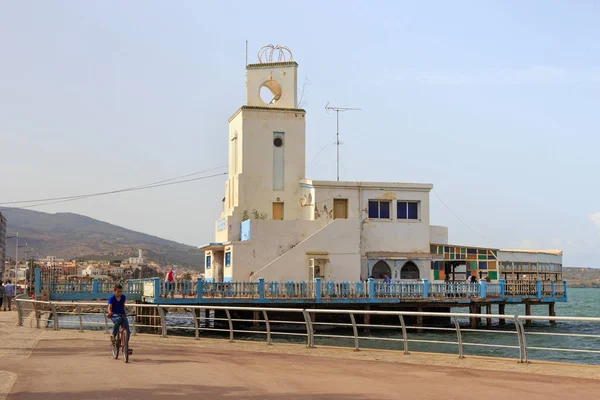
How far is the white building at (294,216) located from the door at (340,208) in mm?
54

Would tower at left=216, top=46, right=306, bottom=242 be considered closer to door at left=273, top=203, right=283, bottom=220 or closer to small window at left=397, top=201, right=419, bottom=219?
door at left=273, top=203, right=283, bottom=220

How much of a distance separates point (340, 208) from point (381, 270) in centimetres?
406

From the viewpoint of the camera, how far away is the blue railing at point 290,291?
118ft

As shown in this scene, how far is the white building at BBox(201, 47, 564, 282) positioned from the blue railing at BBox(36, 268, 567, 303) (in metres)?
2.30

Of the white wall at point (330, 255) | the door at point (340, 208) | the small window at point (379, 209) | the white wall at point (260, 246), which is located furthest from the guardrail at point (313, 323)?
the small window at point (379, 209)

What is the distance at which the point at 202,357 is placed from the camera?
58.4 feet

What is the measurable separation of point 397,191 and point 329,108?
7.23m

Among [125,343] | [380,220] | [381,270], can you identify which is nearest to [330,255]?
[381,270]

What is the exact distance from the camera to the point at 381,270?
138 ft

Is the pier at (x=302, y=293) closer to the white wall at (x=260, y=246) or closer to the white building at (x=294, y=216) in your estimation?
the white building at (x=294, y=216)

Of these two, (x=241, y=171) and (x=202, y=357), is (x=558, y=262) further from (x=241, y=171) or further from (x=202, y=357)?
(x=202, y=357)

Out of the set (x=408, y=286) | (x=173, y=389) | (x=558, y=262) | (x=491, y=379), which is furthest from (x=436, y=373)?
(x=558, y=262)

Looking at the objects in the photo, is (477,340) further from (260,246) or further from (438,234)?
(260,246)

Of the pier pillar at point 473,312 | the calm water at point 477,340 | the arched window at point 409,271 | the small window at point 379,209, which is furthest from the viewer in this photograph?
the small window at point 379,209
